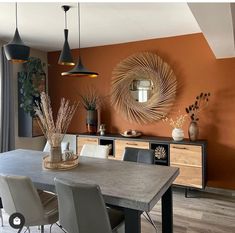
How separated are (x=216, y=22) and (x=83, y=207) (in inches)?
68.3

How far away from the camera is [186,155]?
11.1ft

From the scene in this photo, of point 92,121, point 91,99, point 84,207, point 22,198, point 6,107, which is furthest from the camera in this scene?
point 91,99

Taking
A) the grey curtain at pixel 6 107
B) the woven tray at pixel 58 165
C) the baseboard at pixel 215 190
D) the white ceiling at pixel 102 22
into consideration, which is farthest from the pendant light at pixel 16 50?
the baseboard at pixel 215 190

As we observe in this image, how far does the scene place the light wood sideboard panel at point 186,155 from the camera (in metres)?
3.32

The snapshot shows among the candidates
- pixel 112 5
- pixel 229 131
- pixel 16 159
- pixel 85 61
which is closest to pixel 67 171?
pixel 16 159

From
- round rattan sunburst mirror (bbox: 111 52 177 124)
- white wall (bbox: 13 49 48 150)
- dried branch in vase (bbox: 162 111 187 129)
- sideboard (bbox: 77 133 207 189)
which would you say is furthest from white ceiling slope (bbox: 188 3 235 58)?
white wall (bbox: 13 49 48 150)

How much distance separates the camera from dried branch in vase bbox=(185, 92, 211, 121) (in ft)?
12.0

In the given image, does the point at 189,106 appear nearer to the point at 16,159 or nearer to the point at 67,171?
the point at 67,171

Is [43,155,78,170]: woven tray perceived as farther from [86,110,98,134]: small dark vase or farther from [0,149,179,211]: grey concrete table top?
[86,110,98,134]: small dark vase

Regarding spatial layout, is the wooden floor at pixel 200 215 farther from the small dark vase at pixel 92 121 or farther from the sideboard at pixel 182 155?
the small dark vase at pixel 92 121

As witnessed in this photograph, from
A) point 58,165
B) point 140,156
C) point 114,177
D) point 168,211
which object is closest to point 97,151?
point 140,156

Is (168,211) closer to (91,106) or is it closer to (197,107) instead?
(197,107)

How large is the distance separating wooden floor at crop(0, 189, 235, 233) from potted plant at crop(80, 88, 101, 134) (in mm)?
1779

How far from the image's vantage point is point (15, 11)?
2721mm
